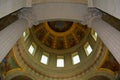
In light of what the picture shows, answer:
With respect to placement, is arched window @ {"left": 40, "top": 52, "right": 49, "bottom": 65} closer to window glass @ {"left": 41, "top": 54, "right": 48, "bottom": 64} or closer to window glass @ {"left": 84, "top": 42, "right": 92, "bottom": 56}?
window glass @ {"left": 41, "top": 54, "right": 48, "bottom": 64}

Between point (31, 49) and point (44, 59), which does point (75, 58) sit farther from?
point (31, 49)

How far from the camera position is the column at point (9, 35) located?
8.99m

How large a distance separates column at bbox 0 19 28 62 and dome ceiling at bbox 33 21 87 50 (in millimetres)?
13072

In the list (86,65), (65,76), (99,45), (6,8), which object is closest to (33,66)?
(65,76)

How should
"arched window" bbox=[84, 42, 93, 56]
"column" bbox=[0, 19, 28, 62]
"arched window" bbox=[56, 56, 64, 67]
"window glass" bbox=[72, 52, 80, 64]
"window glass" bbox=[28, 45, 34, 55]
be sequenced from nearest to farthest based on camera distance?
1. "column" bbox=[0, 19, 28, 62]
2. "window glass" bbox=[28, 45, 34, 55]
3. "arched window" bbox=[84, 42, 93, 56]
4. "window glass" bbox=[72, 52, 80, 64]
5. "arched window" bbox=[56, 56, 64, 67]

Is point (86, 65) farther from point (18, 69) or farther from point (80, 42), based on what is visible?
point (18, 69)

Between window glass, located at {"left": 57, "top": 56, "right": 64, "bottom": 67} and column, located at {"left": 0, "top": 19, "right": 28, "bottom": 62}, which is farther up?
column, located at {"left": 0, "top": 19, "right": 28, "bottom": 62}

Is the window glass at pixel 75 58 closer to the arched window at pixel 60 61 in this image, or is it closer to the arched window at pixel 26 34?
the arched window at pixel 60 61

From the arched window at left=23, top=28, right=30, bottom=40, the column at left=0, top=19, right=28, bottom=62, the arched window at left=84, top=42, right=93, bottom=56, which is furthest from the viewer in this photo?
the arched window at left=84, top=42, right=93, bottom=56

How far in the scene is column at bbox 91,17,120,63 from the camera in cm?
908

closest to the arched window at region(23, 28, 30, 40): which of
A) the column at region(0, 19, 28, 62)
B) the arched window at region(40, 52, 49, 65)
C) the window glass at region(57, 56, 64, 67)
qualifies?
the arched window at region(40, 52, 49, 65)

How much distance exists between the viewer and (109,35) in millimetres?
9648

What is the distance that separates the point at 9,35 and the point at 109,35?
12.8 feet

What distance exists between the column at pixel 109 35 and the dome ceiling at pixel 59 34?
42.5 feet
